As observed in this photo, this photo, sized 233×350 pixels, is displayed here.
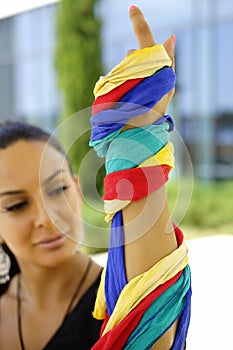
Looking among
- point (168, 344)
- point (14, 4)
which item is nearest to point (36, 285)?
point (168, 344)

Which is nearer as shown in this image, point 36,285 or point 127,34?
point 36,285

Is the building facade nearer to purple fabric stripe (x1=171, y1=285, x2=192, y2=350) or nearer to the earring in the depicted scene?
the earring

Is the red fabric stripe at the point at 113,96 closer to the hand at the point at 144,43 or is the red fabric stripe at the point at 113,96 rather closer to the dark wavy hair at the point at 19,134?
the hand at the point at 144,43

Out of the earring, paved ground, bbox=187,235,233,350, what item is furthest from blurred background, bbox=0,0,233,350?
the earring

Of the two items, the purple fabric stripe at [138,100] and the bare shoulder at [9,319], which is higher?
the purple fabric stripe at [138,100]

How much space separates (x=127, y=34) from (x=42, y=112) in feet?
6.79

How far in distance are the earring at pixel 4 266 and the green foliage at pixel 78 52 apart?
503 centimetres

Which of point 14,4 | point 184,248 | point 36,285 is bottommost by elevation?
point 36,285

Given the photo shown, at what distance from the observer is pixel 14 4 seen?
255cm

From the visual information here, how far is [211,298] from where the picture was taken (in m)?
3.24

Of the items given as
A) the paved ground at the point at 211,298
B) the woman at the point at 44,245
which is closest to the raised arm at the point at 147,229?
the woman at the point at 44,245

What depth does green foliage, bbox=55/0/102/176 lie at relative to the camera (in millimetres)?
6074

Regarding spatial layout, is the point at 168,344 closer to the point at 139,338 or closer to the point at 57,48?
the point at 139,338

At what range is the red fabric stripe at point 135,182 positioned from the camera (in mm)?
554
